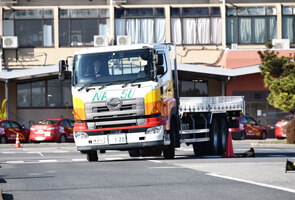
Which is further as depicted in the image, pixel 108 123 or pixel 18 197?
pixel 108 123

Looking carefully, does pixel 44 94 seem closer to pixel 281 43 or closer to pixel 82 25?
pixel 82 25

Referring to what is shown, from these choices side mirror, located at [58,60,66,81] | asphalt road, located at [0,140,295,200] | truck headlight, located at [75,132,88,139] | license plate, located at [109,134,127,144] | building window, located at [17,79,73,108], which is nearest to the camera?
asphalt road, located at [0,140,295,200]

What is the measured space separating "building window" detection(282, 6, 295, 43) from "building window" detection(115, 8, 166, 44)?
809 cm

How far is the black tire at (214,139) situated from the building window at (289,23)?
2850 cm

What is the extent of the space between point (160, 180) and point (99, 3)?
37683 millimetres

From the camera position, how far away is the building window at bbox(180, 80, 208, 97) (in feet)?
162

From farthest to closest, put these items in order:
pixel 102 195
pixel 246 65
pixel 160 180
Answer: pixel 246 65 → pixel 160 180 → pixel 102 195

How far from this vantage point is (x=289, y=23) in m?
49.4

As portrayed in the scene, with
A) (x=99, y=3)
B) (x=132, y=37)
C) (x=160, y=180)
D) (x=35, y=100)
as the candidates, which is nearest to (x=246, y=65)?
(x=132, y=37)

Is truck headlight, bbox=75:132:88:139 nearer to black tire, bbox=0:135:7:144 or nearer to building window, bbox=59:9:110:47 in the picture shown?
black tire, bbox=0:135:7:144

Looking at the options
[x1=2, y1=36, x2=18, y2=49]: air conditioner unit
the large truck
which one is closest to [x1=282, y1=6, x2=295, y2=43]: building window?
[x1=2, y1=36, x2=18, y2=49]: air conditioner unit

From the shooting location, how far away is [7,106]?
153 feet

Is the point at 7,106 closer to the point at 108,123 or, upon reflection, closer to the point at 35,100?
the point at 35,100

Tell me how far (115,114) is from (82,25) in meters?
31.1
